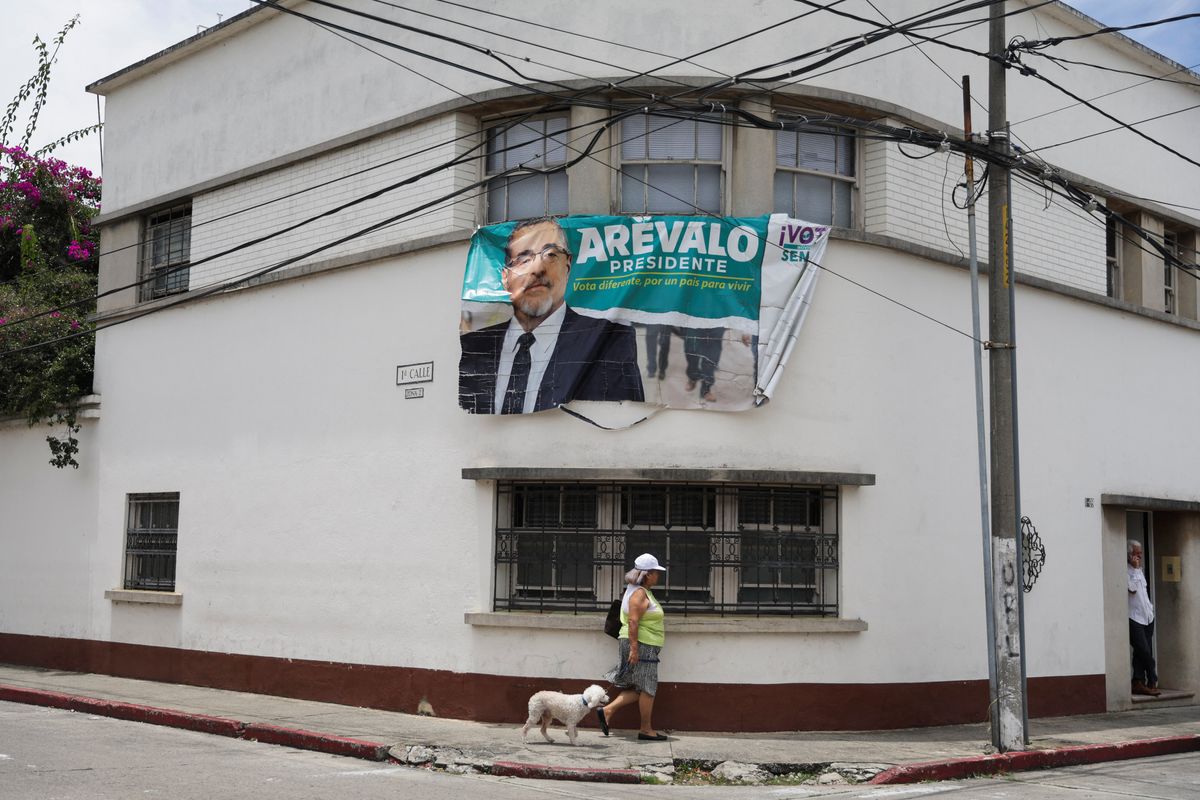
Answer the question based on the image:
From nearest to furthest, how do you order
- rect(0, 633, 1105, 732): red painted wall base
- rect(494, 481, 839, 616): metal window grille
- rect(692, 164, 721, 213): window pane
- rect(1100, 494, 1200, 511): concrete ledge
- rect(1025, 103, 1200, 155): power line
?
rect(0, 633, 1105, 732): red painted wall base
rect(494, 481, 839, 616): metal window grille
rect(692, 164, 721, 213): window pane
rect(1100, 494, 1200, 511): concrete ledge
rect(1025, 103, 1200, 155): power line

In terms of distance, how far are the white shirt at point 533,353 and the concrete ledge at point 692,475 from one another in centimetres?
66

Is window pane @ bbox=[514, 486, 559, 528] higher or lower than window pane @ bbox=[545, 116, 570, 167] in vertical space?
lower

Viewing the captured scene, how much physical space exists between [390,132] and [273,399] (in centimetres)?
334

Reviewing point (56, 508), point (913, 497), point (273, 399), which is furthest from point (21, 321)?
point (913, 497)

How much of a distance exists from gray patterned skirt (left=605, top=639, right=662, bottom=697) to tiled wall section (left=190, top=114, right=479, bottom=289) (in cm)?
480

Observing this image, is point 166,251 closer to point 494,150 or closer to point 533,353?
point 494,150

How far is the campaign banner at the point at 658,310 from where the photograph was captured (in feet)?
41.2

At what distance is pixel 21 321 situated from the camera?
59.8 ft

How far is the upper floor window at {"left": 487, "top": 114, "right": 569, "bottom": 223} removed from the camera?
13602mm

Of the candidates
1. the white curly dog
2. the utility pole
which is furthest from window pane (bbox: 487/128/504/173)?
the white curly dog

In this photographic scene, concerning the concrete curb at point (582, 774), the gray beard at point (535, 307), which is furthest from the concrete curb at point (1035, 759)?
the gray beard at point (535, 307)

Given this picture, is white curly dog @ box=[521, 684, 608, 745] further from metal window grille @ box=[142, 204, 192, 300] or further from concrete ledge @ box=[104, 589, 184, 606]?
metal window grille @ box=[142, 204, 192, 300]

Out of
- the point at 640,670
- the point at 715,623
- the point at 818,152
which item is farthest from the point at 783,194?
the point at 640,670

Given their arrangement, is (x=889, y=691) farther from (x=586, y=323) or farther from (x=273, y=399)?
A: (x=273, y=399)
